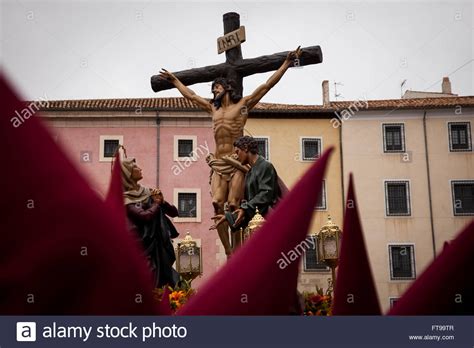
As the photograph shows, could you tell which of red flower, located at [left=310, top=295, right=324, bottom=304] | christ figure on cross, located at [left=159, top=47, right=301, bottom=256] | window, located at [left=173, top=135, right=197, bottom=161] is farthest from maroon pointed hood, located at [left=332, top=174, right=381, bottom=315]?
window, located at [left=173, top=135, right=197, bottom=161]

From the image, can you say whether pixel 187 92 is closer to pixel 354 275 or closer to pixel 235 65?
pixel 235 65

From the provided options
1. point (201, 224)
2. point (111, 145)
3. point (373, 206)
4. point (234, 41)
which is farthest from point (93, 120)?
point (234, 41)

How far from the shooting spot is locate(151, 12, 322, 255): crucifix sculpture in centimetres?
940

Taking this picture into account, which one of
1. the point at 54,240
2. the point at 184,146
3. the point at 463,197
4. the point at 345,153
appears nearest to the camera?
the point at 54,240

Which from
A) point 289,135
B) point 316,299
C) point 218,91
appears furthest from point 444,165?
point 316,299

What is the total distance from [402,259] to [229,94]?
75.5 ft

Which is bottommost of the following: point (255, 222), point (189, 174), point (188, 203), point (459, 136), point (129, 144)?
point (255, 222)

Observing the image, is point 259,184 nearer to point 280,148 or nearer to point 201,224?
point 201,224

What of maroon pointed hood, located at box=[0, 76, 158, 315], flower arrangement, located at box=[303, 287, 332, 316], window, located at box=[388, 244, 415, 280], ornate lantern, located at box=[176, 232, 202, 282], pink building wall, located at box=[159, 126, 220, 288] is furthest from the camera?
window, located at box=[388, 244, 415, 280]

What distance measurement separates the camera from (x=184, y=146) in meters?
31.1

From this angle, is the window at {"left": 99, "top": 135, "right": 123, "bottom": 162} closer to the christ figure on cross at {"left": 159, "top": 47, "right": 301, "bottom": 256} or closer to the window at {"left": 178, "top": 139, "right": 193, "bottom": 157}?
the window at {"left": 178, "top": 139, "right": 193, "bottom": 157}

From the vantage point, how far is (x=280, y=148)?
3186 centimetres

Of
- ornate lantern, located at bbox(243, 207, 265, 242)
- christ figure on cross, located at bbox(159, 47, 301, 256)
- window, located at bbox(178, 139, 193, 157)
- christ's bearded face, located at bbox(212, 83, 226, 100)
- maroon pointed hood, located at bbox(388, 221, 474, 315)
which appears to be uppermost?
window, located at bbox(178, 139, 193, 157)

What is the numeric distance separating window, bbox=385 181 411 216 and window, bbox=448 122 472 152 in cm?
284
